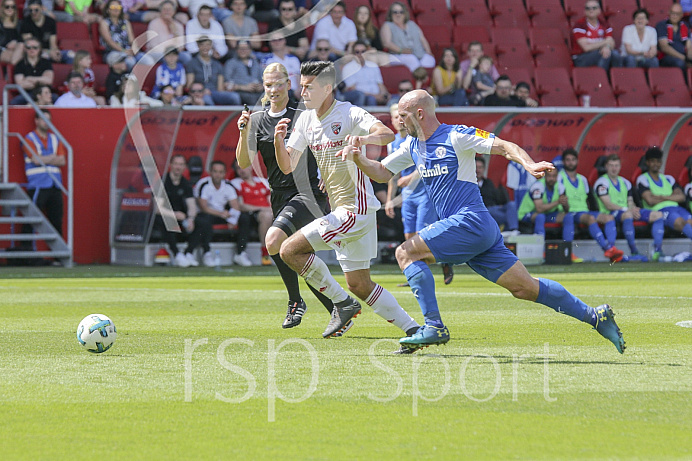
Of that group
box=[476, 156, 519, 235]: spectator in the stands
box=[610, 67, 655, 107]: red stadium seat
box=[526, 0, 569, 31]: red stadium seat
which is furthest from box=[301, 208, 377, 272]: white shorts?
box=[526, 0, 569, 31]: red stadium seat

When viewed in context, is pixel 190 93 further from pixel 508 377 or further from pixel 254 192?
pixel 508 377

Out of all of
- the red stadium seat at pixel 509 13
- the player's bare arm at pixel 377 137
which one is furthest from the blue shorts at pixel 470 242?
the red stadium seat at pixel 509 13

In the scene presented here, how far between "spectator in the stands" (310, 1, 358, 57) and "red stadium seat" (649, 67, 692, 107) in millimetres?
6625

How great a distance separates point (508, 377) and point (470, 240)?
1.22m

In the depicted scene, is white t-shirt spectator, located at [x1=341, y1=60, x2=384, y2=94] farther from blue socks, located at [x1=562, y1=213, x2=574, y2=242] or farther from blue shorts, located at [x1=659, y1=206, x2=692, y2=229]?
blue shorts, located at [x1=659, y1=206, x2=692, y2=229]

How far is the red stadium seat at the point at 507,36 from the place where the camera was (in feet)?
70.5

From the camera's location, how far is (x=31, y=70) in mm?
17766

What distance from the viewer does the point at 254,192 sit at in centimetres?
1797

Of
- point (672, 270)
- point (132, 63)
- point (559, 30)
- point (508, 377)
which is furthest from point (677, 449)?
point (559, 30)

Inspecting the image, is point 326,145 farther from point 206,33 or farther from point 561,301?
point 206,33

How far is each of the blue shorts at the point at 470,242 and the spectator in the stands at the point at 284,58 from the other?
38.0 feet

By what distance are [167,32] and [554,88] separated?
7.91m

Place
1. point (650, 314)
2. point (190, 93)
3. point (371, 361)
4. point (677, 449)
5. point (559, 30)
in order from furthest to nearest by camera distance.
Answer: point (559, 30) < point (190, 93) < point (650, 314) < point (371, 361) < point (677, 449)

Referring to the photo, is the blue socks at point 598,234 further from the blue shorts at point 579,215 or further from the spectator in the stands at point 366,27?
the spectator in the stands at point 366,27
